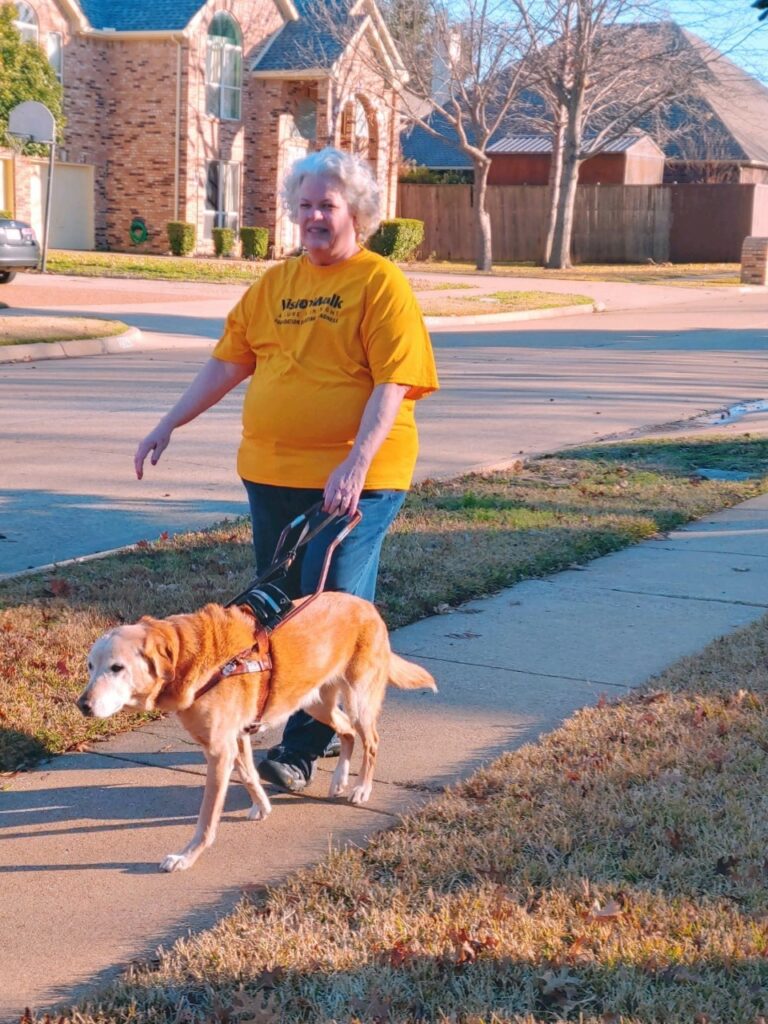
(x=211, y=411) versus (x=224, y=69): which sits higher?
(x=224, y=69)

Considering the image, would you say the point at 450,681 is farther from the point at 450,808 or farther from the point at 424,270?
the point at 424,270

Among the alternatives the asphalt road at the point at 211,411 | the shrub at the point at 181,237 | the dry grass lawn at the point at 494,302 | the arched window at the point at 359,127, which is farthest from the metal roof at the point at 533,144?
the asphalt road at the point at 211,411

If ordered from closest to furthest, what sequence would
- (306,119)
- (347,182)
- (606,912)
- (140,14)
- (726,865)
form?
(606,912) → (726,865) → (347,182) → (140,14) → (306,119)

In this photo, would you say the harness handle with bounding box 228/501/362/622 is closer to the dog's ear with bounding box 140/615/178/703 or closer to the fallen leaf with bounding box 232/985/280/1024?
the dog's ear with bounding box 140/615/178/703

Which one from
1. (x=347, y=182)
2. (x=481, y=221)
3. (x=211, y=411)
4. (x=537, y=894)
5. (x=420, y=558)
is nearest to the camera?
(x=537, y=894)

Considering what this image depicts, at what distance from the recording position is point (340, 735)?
4.61 m

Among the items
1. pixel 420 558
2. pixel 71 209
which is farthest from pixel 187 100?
pixel 420 558

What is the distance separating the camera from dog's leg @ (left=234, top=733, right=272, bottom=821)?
426 centimetres

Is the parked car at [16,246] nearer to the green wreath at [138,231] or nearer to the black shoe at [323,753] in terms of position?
the green wreath at [138,231]

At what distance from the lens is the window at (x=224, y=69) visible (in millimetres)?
39256

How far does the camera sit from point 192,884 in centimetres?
389

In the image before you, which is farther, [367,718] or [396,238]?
[396,238]

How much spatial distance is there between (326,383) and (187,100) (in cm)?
3618

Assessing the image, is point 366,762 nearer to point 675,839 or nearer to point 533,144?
point 675,839
